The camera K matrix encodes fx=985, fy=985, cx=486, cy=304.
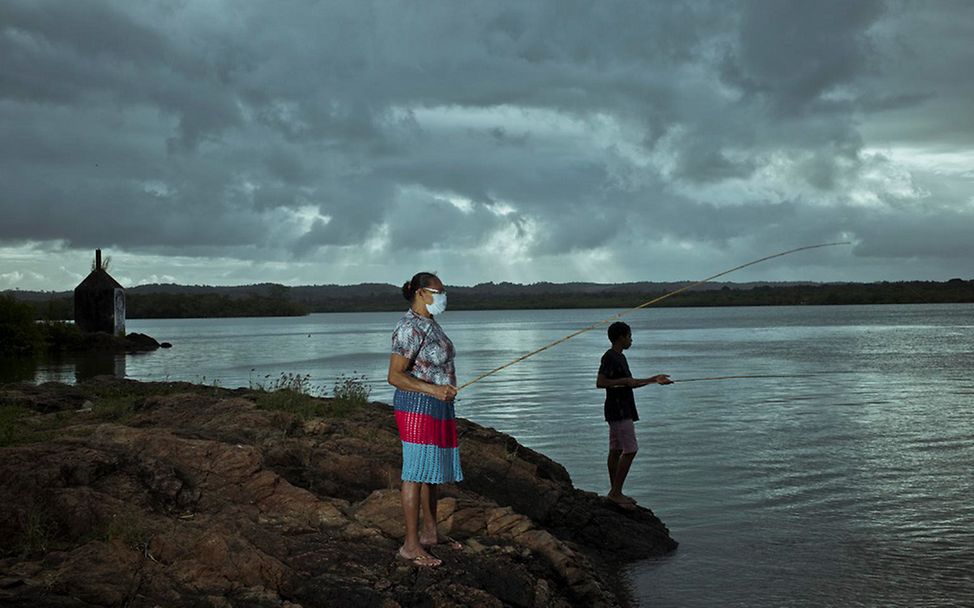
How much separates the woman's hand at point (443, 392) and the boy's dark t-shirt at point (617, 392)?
3.82 m

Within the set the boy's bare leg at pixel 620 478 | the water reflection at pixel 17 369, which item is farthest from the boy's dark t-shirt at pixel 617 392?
the water reflection at pixel 17 369

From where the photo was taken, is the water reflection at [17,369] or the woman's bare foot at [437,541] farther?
the water reflection at [17,369]

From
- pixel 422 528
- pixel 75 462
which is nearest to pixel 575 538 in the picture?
pixel 422 528

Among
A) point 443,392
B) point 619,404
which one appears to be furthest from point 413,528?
point 619,404

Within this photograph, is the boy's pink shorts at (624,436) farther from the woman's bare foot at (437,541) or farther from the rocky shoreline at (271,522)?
the woman's bare foot at (437,541)

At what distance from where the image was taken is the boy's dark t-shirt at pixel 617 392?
1071 centimetres

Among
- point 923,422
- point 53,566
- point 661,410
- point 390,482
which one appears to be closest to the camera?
point 53,566

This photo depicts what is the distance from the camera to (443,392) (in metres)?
7.06

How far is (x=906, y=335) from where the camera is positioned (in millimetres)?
65250

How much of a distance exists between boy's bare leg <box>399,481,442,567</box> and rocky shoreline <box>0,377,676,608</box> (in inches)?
3.1

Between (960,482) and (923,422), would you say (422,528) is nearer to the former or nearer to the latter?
(960,482)

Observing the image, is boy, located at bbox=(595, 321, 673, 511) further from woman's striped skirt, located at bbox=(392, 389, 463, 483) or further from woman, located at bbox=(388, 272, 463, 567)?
woman's striped skirt, located at bbox=(392, 389, 463, 483)

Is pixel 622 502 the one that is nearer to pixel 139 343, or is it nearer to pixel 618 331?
pixel 618 331

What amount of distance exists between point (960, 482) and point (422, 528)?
935 cm
